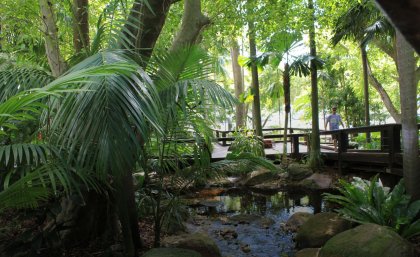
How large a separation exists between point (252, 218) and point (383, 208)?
8.25ft

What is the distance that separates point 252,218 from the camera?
6598mm

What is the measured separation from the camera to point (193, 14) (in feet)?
17.6

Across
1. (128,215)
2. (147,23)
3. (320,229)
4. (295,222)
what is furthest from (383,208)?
(147,23)

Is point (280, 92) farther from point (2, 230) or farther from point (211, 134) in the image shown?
point (2, 230)

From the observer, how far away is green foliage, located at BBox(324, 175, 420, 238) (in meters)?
4.25

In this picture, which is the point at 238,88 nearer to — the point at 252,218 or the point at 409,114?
the point at 252,218

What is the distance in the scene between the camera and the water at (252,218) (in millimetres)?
5184

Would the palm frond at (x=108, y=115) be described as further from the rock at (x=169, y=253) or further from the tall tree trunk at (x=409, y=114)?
the tall tree trunk at (x=409, y=114)

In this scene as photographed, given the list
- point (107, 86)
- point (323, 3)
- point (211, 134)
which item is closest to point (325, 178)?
point (323, 3)

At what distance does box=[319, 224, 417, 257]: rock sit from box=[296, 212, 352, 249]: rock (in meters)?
0.77

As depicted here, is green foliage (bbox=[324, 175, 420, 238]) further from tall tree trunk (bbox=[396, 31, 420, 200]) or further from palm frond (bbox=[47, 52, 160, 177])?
palm frond (bbox=[47, 52, 160, 177])

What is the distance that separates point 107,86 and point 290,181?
7434 mm

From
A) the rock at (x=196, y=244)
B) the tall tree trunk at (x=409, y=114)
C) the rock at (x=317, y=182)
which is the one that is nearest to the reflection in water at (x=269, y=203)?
the rock at (x=317, y=182)

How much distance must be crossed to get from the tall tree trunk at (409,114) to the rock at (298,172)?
4281mm
